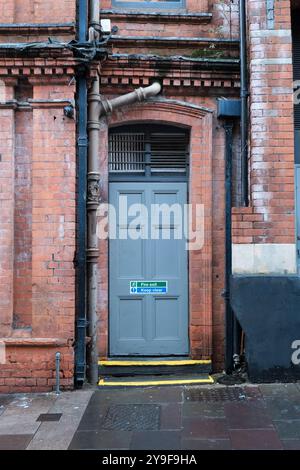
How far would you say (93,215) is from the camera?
262 inches

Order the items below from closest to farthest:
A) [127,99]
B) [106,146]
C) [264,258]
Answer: [264,258]
[127,99]
[106,146]

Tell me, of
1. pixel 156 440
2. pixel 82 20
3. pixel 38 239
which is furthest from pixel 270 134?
pixel 156 440

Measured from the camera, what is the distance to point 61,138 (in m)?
6.51

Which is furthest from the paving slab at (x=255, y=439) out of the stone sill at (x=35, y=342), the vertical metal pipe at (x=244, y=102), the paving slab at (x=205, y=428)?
the vertical metal pipe at (x=244, y=102)

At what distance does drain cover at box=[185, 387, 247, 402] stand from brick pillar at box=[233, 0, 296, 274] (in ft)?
4.94

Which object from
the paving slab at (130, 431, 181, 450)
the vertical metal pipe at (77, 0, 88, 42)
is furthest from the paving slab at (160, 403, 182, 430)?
the vertical metal pipe at (77, 0, 88, 42)

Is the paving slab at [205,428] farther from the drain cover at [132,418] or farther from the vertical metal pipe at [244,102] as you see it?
the vertical metal pipe at [244,102]

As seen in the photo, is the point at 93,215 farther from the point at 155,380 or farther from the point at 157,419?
the point at 157,419

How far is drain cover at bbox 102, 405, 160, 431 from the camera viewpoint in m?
5.11

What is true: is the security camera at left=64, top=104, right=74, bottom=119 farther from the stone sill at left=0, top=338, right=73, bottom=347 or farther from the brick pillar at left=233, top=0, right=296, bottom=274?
the stone sill at left=0, top=338, right=73, bottom=347

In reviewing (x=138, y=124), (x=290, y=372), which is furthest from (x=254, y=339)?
(x=138, y=124)

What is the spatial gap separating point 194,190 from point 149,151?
0.92 m

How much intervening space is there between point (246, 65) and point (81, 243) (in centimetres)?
330

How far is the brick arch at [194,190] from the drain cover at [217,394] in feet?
2.32
